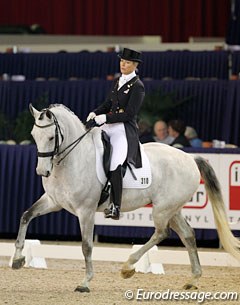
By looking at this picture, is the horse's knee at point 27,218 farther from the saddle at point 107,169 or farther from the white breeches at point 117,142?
the white breeches at point 117,142

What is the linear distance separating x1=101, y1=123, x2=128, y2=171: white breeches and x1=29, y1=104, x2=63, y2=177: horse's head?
597mm

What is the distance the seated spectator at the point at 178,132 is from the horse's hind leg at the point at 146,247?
357 cm

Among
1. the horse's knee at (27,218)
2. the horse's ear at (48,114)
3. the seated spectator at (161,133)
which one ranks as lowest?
the seated spectator at (161,133)

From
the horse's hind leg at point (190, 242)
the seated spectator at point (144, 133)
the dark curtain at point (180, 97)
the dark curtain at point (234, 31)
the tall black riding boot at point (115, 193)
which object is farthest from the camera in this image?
the dark curtain at point (234, 31)

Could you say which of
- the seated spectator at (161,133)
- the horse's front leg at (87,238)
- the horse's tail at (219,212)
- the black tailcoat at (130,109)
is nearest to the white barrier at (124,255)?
the horse's tail at (219,212)

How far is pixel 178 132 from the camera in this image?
1325 centimetres

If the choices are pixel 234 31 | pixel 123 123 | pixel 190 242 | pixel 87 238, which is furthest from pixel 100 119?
pixel 234 31

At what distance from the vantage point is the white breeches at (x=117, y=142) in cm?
934

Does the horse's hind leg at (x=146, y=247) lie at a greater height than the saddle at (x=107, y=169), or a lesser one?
lesser

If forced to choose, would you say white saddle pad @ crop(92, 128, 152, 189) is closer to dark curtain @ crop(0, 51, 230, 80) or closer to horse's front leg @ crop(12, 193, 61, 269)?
horse's front leg @ crop(12, 193, 61, 269)

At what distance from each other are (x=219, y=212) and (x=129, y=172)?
0.97 metres

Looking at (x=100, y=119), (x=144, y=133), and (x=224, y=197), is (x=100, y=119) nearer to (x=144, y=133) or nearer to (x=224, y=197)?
(x=224, y=197)

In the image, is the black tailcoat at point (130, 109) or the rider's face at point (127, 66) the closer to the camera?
the black tailcoat at point (130, 109)

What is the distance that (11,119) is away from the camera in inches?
595
